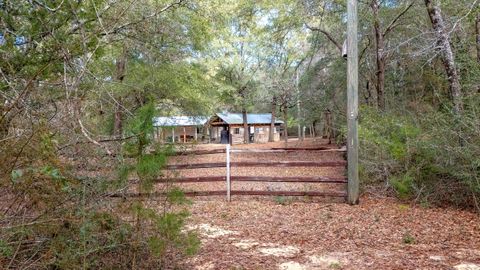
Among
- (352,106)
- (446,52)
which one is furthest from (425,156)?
(446,52)

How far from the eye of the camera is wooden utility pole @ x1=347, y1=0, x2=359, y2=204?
6613mm

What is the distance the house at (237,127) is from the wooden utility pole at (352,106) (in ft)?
87.0

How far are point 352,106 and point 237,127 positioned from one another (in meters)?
28.5

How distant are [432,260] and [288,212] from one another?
2.78 metres

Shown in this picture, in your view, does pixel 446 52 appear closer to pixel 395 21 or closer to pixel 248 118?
pixel 395 21

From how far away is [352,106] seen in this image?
21.7 feet

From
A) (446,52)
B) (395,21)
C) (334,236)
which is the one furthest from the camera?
(395,21)

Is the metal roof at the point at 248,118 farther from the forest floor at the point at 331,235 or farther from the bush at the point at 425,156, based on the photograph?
the forest floor at the point at 331,235

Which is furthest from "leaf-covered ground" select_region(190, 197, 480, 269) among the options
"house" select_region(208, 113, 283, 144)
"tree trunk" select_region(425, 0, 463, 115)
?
"house" select_region(208, 113, 283, 144)

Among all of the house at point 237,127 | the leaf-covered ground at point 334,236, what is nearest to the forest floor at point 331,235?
the leaf-covered ground at point 334,236

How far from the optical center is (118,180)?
9.72 ft

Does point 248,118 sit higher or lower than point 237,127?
higher

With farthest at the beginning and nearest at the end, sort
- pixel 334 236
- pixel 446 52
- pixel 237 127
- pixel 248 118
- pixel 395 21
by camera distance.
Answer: pixel 248 118 → pixel 237 127 → pixel 395 21 → pixel 446 52 → pixel 334 236

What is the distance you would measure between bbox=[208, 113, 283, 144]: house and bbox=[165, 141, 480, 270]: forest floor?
2684cm
